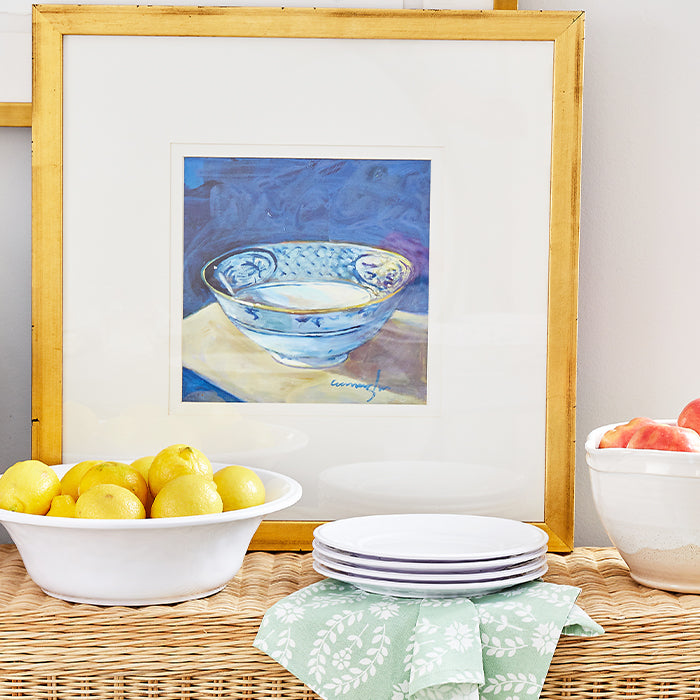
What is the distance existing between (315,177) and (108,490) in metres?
0.45

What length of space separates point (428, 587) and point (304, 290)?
393 mm

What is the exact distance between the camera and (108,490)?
69 cm

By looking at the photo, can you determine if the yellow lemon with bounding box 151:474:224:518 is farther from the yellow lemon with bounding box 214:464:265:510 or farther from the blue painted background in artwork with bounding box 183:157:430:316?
the blue painted background in artwork with bounding box 183:157:430:316

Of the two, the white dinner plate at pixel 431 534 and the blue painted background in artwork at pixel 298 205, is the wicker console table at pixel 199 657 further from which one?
the blue painted background in artwork at pixel 298 205

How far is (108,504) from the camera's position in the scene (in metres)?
0.68

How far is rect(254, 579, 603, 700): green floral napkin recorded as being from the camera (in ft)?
2.04

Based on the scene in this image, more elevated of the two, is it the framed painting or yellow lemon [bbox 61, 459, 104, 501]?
the framed painting

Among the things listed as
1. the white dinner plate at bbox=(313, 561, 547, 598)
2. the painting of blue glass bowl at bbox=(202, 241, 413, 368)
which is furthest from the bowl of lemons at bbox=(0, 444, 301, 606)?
the painting of blue glass bowl at bbox=(202, 241, 413, 368)

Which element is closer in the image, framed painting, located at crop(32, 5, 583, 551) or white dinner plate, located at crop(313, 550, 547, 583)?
white dinner plate, located at crop(313, 550, 547, 583)

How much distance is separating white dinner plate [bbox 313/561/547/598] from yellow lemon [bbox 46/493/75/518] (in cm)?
26

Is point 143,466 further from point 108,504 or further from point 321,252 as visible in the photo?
point 321,252

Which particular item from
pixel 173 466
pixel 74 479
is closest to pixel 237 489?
pixel 173 466

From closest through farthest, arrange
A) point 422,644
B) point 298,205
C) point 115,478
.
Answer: point 422,644 → point 115,478 → point 298,205

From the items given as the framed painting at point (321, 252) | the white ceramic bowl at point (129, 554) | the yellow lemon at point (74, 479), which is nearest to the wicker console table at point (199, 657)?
the white ceramic bowl at point (129, 554)
